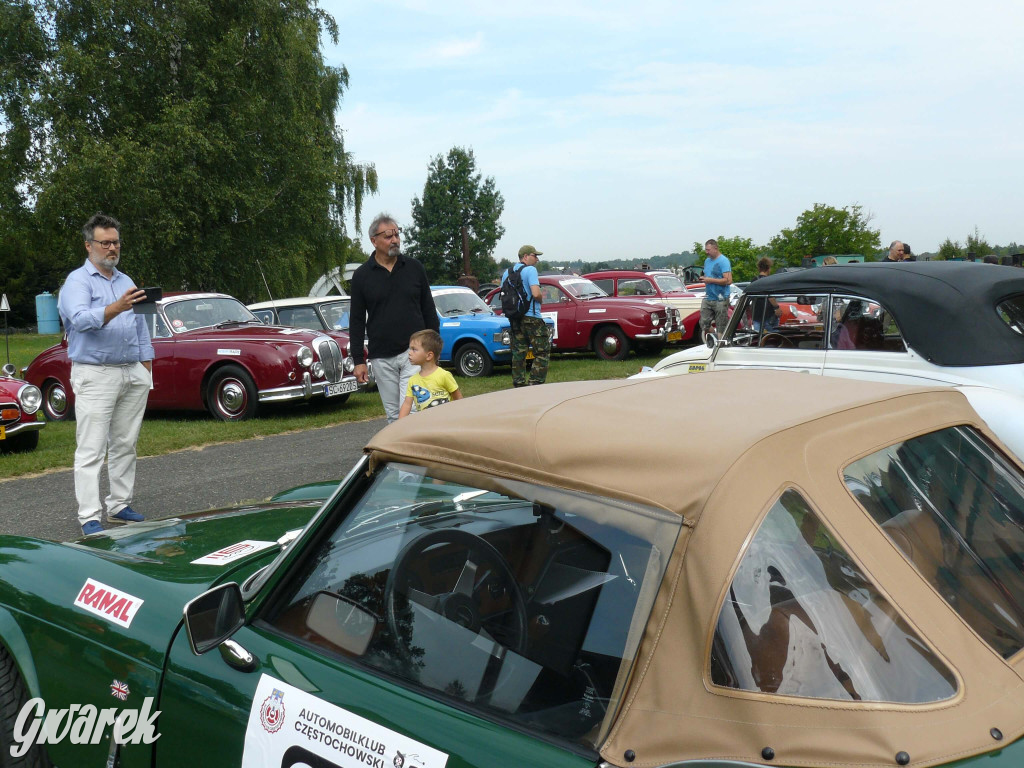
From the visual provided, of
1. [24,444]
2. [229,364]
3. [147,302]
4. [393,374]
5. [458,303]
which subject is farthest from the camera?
[458,303]

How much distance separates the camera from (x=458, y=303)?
1612cm

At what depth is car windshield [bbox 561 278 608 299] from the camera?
58.3 feet

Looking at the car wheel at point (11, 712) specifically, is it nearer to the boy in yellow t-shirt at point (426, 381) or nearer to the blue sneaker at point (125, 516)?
the boy in yellow t-shirt at point (426, 381)

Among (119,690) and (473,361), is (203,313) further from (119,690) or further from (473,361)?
(119,690)

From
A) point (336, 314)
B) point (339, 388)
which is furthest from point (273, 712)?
point (336, 314)

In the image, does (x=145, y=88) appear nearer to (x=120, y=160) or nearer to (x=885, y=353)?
(x=120, y=160)

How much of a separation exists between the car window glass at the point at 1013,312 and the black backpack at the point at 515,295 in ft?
21.7

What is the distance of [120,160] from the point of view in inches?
803

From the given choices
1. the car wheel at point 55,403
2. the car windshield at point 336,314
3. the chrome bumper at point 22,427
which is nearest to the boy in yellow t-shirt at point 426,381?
the chrome bumper at point 22,427

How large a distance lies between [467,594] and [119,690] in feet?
2.82

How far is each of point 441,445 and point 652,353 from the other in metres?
16.4

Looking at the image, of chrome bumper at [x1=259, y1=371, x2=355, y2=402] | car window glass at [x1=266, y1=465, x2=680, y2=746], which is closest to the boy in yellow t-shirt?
car window glass at [x1=266, y1=465, x2=680, y2=746]

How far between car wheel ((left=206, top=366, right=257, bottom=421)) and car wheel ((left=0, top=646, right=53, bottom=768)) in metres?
8.84

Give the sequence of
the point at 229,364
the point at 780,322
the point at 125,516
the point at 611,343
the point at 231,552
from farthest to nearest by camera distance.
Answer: the point at 611,343 < the point at 229,364 < the point at 780,322 < the point at 125,516 < the point at 231,552
